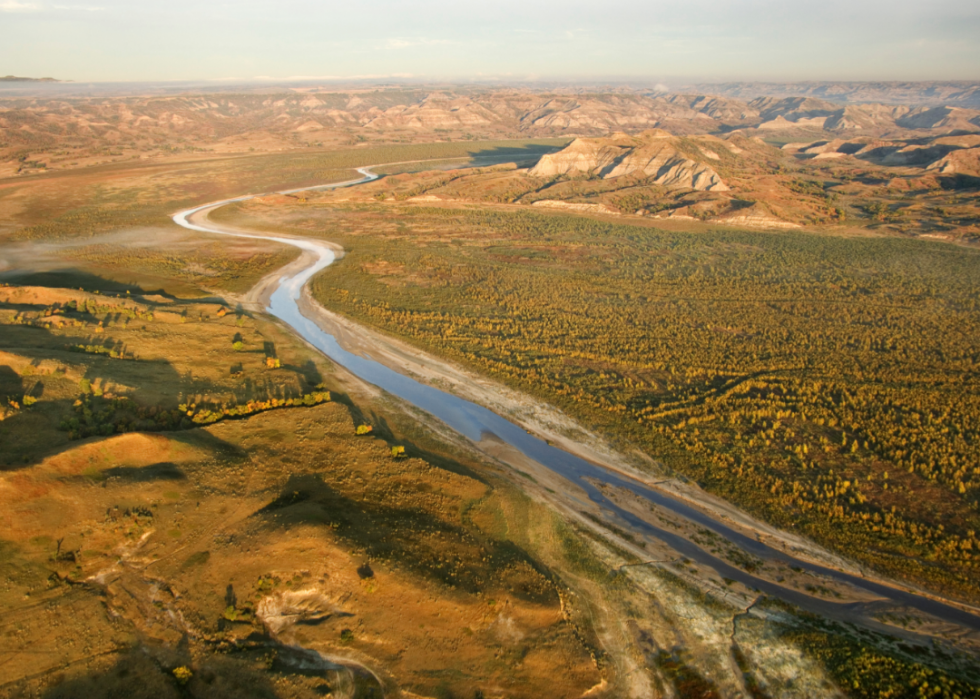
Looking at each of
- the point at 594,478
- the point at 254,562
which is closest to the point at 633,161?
the point at 594,478

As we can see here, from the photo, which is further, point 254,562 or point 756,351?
point 756,351

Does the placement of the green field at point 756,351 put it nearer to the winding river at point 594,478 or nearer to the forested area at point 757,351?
the forested area at point 757,351

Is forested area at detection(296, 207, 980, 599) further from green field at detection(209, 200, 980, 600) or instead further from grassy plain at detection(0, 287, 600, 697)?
grassy plain at detection(0, 287, 600, 697)

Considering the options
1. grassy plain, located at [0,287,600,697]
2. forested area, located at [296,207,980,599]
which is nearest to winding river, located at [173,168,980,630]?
forested area, located at [296,207,980,599]

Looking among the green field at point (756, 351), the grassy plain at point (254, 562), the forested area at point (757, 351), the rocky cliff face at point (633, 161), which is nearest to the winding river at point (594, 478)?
the green field at point (756, 351)

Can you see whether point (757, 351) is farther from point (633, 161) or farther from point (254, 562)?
point (633, 161)

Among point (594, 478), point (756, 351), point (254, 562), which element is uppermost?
point (756, 351)
